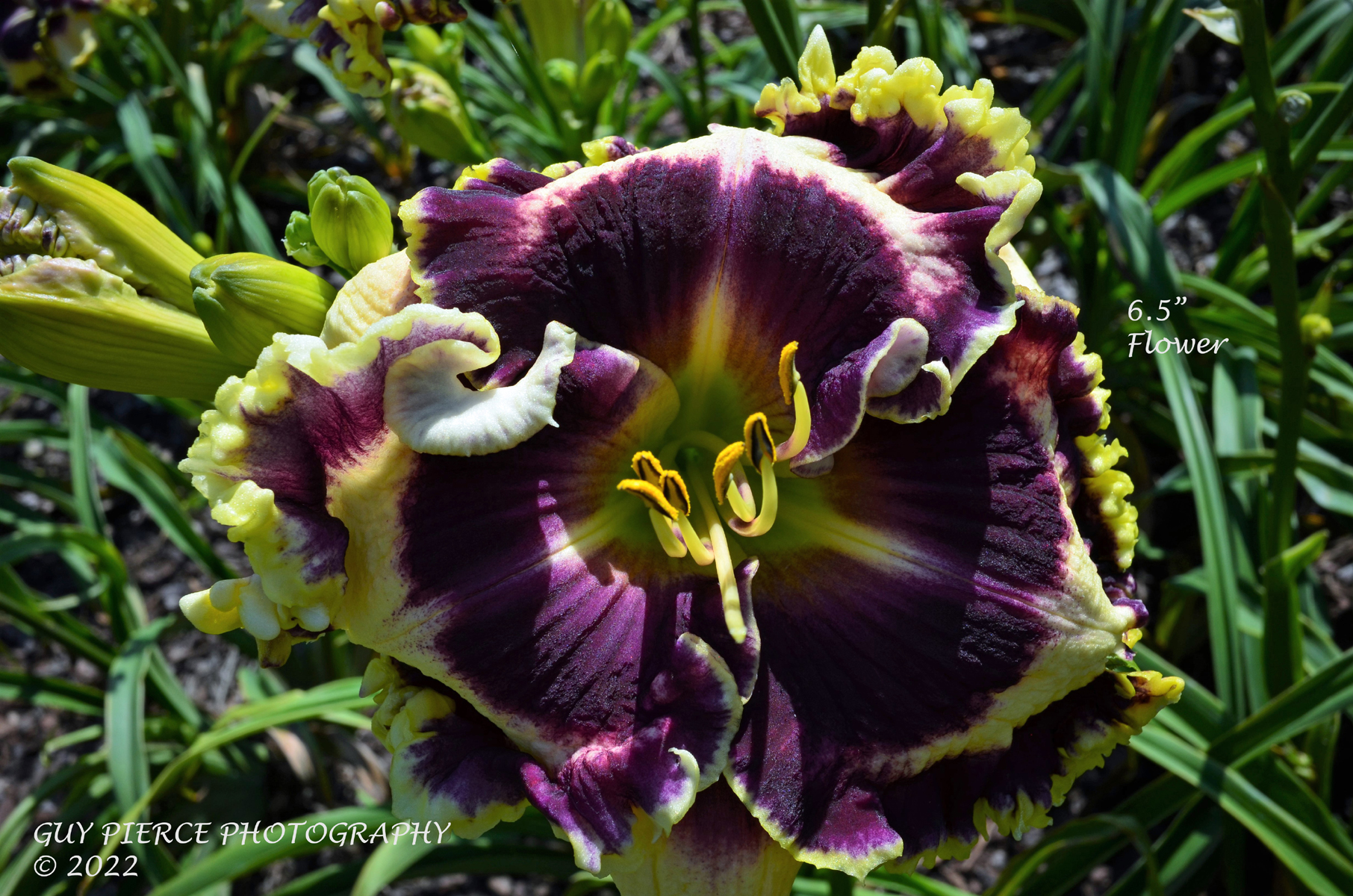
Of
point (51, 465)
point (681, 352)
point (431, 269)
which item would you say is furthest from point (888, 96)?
point (51, 465)

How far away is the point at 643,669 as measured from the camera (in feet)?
2.81

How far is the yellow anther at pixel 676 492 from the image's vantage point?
33.7 inches

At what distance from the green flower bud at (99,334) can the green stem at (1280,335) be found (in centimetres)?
115

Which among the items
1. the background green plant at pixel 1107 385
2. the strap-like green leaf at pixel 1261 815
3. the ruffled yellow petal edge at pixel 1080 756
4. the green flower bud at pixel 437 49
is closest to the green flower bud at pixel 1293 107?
the background green plant at pixel 1107 385

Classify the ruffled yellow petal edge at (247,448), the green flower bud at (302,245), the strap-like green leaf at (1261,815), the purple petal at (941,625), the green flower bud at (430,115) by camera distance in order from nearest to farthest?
the ruffled yellow petal edge at (247,448) → the purple petal at (941,625) → the green flower bud at (302,245) → the strap-like green leaf at (1261,815) → the green flower bud at (430,115)

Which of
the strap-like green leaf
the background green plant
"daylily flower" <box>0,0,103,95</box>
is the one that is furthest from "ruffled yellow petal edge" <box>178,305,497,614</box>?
"daylily flower" <box>0,0,103,95</box>

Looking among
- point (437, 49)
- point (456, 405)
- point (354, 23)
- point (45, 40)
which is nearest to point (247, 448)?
point (456, 405)

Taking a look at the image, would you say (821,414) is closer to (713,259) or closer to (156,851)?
(713,259)

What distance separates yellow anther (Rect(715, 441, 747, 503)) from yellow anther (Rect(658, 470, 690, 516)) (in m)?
0.04

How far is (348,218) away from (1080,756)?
906 mm

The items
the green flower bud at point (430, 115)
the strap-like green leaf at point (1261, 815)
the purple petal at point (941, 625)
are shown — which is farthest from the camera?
the green flower bud at point (430, 115)

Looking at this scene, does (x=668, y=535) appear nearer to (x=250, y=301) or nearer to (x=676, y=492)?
(x=676, y=492)

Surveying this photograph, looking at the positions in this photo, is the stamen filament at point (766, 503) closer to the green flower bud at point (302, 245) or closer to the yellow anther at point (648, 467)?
the yellow anther at point (648, 467)

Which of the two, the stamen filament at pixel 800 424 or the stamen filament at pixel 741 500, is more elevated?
the stamen filament at pixel 800 424
